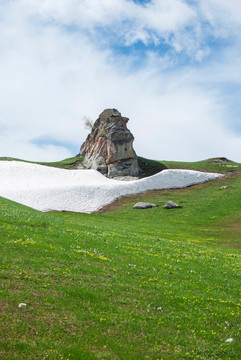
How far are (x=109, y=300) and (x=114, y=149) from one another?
87.2 metres

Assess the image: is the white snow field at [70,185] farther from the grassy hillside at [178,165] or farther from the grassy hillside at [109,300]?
the grassy hillside at [109,300]

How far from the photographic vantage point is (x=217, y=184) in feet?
276

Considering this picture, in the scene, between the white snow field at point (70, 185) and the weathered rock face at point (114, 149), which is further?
the weathered rock face at point (114, 149)

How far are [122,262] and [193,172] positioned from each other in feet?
260

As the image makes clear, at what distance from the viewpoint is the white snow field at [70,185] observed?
2702 inches

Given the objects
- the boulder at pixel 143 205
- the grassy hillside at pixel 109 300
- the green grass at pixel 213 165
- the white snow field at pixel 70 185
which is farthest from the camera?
the green grass at pixel 213 165

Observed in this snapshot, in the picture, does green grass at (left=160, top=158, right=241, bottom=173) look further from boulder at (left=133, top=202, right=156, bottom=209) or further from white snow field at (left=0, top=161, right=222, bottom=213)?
boulder at (left=133, top=202, right=156, bottom=209)

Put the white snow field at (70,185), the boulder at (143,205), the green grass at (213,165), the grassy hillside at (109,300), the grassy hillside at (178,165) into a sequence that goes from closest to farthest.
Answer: the grassy hillside at (109,300) → the boulder at (143,205) → the white snow field at (70,185) → the green grass at (213,165) → the grassy hillside at (178,165)

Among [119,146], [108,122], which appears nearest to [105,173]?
[119,146]

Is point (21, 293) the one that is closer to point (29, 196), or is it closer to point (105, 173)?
point (29, 196)

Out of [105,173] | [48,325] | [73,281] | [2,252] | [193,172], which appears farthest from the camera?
[105,173]

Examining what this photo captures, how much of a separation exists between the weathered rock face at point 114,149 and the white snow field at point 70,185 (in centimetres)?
602

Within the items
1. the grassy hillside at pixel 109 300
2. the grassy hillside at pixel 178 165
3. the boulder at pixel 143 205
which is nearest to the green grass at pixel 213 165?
the grassy hillside at pixel 178 165

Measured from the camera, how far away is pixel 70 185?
77750 mm
